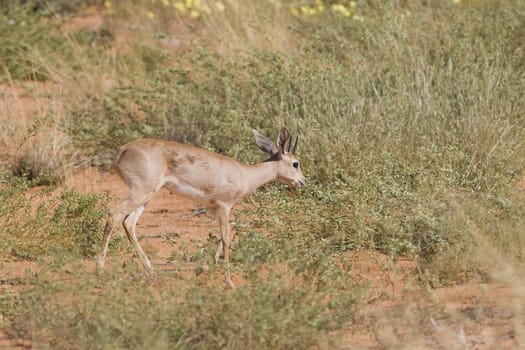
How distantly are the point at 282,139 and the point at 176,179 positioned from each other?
3.62 feet

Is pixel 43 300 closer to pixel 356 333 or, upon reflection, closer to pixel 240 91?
pixel 356 333

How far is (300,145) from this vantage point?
9375mm

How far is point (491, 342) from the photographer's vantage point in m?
5.75

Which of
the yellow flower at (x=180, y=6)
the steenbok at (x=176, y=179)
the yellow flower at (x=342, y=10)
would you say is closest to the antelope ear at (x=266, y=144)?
the steenbok at (x=176, y=179)

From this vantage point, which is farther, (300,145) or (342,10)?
(342,10)

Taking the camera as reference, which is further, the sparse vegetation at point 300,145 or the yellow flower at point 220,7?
the yellow flower at point 220,7

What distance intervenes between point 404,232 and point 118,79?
5.64 m

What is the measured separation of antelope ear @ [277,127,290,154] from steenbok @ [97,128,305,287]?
338 millimetres

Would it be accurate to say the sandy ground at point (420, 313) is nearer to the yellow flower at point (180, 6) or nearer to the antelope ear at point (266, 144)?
the antelope ear at point (266, 144)

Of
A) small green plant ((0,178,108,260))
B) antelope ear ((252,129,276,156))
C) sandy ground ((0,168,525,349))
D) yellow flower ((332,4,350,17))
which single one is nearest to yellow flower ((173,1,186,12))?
yellow flower ((332,4,350,17))

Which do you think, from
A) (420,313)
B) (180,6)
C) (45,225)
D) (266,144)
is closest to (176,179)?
(266,144)

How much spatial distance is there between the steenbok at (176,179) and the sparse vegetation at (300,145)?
239mm

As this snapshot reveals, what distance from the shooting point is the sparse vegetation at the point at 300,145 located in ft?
18.6

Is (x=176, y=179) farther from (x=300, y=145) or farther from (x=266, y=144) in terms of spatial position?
(x=300, y=145)
